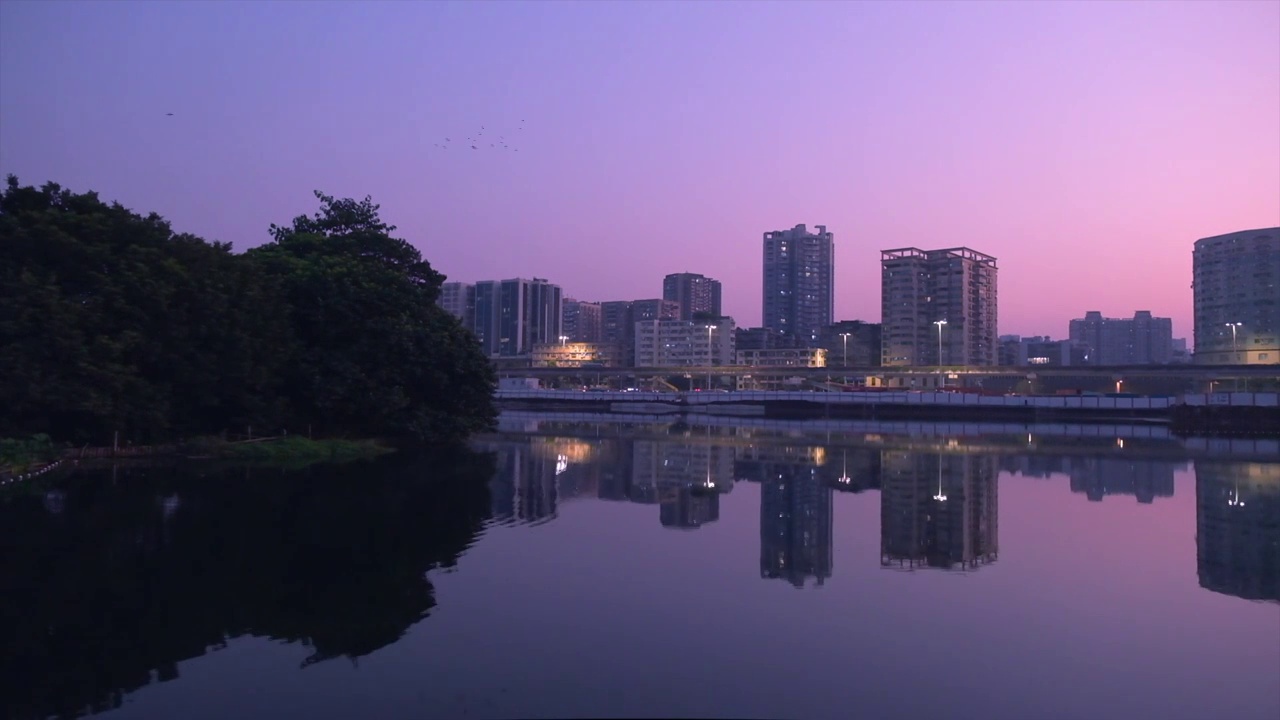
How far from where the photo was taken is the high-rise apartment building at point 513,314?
185 metres

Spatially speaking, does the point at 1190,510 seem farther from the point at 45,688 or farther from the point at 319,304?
the point at 319,304

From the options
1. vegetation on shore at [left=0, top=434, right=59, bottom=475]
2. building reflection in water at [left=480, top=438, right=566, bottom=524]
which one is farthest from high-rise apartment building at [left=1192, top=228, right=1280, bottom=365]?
vegetation on shore at [left=0, top=434, right=59, bottom=475]

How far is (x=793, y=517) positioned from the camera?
675 inches

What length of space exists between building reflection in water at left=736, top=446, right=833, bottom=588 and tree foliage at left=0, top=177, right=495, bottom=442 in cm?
1085

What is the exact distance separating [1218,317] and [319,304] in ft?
376

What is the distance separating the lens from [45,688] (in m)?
7.52

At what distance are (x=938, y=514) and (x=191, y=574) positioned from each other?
514 inches

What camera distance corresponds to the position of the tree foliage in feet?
70.1

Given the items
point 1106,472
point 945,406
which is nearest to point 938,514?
point 1106,472

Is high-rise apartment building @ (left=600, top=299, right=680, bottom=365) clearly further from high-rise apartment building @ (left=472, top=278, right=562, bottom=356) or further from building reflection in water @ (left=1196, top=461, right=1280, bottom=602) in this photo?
building reflection in water @ (left=1196, top=461, right=1280, bottom=602)

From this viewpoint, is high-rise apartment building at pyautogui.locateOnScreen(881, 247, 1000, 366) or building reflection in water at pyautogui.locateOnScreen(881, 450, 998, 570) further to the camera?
high-rise apartment building at pyautogui.locateOnScreen(881, 247, 1000, 366)

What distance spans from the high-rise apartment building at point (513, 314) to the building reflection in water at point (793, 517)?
157608 millimetres

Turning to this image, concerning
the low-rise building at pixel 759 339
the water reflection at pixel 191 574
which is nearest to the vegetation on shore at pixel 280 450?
the water reflection at pixel 191 574

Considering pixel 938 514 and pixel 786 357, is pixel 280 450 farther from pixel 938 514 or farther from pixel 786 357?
pixel 786 357
